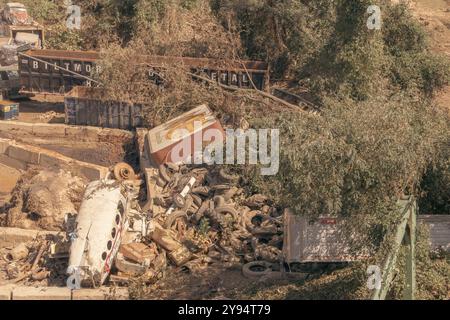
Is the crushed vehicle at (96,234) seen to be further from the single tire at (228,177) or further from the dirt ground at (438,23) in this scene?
the dirt ground at (438,23)

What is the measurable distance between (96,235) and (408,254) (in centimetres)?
575

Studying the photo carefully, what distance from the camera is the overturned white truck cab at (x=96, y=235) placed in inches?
464

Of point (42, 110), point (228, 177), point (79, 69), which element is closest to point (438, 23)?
point (79, 69)

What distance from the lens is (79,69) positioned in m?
21.1

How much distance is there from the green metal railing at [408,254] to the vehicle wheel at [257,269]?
2.73m

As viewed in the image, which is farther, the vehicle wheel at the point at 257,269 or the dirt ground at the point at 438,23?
the dirt ground at the point at 438,23

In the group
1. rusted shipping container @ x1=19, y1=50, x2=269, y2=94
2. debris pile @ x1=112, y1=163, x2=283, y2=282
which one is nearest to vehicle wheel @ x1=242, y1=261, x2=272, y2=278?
debris pile @ x1=112, y1=163, x2=283, y2=282

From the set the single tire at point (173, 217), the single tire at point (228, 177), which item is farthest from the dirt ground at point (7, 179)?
the single tire at point (228, 177)

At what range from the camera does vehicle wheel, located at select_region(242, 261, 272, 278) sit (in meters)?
11.9

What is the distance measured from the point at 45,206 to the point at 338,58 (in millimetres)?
8427

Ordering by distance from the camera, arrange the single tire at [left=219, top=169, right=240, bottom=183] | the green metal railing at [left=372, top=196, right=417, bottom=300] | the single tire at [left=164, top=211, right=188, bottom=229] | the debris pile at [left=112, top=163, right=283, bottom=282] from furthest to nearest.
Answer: the single tire at [left=219, top=169, right=240, bottom=183], the single tire at [left=164, top=211, right=188, bottom=229], the debris pile at [left=112, top=163, right=283, bottom=282], the green metal railing at [left=372, top=196, right=417, bottom=300]

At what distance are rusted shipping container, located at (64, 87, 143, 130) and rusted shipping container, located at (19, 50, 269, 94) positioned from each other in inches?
58.4

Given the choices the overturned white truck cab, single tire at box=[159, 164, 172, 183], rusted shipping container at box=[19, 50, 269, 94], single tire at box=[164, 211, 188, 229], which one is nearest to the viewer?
the overturned white truck cab

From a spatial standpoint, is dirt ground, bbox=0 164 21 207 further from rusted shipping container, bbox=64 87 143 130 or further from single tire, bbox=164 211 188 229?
single tire, bbox=164 211 188 229
